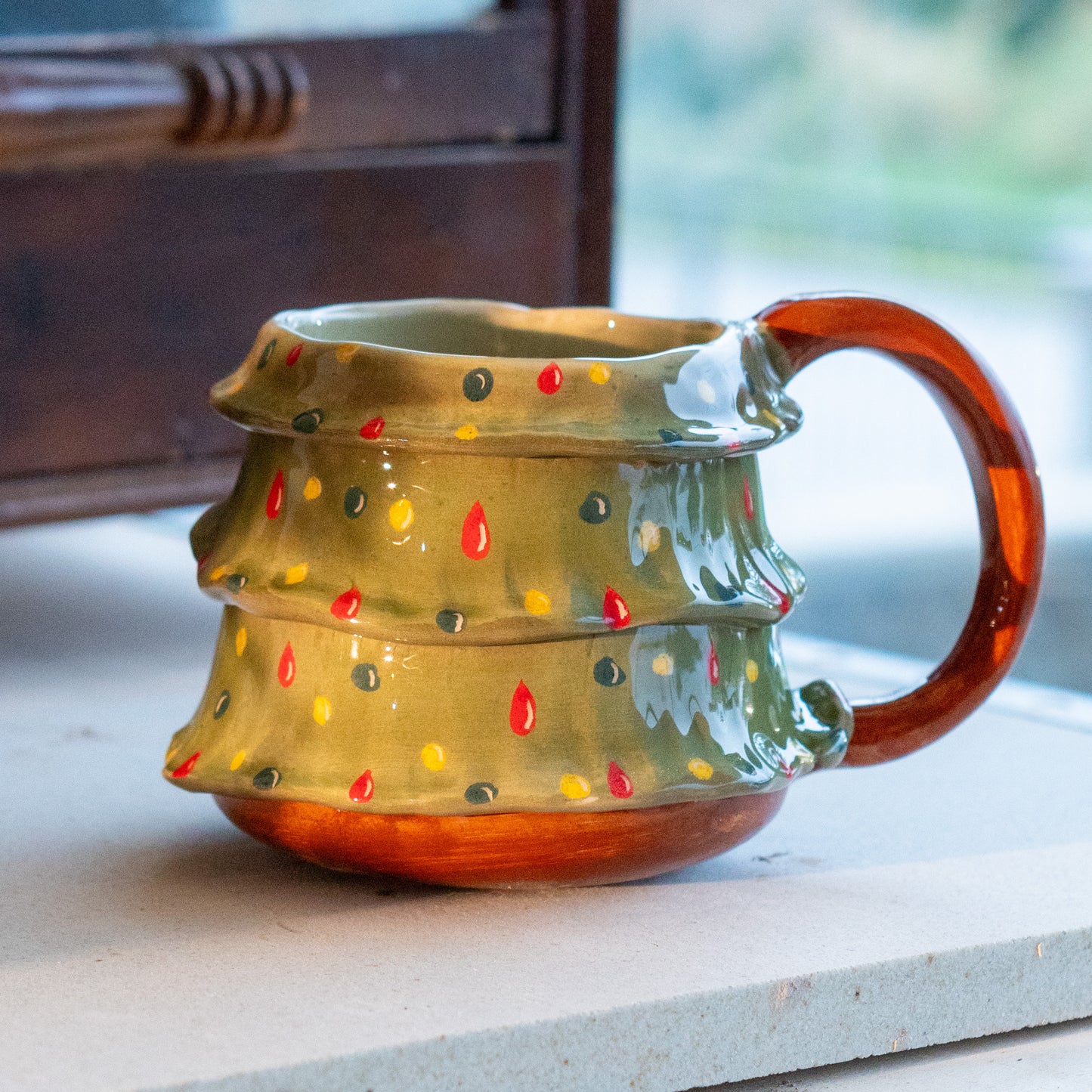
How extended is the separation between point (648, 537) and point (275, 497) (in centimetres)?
8

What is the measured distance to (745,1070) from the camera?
30 cm

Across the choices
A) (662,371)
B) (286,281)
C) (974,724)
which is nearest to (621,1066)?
(662,371)

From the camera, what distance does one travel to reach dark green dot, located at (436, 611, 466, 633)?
12.1 inches

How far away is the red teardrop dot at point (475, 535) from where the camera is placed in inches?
12.3

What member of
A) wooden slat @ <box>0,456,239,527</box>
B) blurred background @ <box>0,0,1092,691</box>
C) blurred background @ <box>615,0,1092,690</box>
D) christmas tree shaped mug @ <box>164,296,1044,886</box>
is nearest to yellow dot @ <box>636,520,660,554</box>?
christmas tree shaped mug @ <box>164,296,1044,886</box>

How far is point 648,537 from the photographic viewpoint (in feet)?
1.05

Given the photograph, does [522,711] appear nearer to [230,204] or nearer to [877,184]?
[230,204]

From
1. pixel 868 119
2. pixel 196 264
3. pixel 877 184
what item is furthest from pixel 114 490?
pixel 877 184

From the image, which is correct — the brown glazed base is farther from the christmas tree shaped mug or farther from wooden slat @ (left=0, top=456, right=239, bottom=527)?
wooden slat @ (left=0, top=456, right=239, bottom=527)

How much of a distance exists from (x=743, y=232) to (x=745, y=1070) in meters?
2.66

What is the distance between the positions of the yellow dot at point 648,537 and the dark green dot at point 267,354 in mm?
85

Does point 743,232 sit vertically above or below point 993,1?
below

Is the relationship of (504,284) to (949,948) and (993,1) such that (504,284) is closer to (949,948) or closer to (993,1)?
(949,948)

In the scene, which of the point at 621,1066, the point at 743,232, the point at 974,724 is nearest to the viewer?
the point at 621,1066
